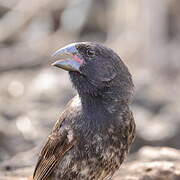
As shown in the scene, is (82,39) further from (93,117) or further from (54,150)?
(93,117)

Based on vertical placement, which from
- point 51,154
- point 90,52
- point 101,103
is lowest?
point 51,154

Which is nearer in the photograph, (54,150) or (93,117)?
(93,117)

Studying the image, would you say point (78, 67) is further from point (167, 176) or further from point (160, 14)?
point (160, 14)

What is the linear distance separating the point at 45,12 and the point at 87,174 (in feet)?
31.1

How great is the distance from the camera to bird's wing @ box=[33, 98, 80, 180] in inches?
254

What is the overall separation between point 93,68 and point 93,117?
0.41 m

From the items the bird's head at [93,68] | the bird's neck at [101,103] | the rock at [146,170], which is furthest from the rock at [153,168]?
the bird's head at [93,68]

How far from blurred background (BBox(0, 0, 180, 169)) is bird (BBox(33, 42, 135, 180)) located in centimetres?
518

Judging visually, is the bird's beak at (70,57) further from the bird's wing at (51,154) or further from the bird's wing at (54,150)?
the bird's wing at (51,154)

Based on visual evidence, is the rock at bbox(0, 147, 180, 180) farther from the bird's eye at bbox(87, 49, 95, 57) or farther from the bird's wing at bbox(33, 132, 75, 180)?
the bird's eye at bbox(87, 49, 95, 57)

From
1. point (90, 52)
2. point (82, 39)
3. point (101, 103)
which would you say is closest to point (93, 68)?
point (90, 52)

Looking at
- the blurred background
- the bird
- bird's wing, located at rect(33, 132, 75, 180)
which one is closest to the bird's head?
the bird

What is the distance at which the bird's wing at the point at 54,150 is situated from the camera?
646cm

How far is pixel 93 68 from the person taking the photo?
21.1ft
